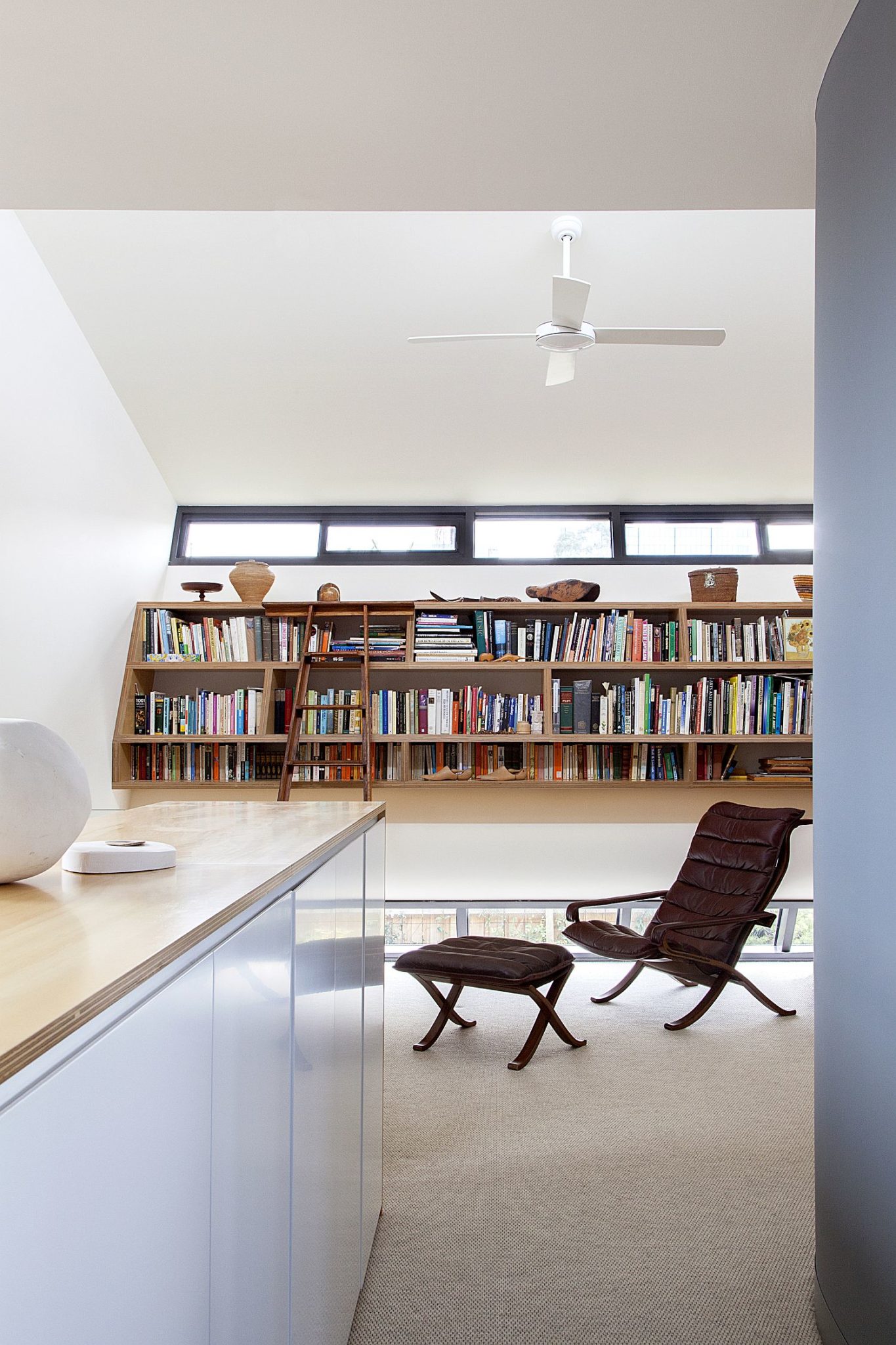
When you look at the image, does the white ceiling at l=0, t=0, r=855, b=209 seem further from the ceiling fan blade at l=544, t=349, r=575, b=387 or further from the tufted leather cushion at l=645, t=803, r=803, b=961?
the tufted leather cushion at l=645, t=803, r=803, b=961

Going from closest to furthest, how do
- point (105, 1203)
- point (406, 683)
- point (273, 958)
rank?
point (105, 1203) < point (273, 958) < point (406, 683)

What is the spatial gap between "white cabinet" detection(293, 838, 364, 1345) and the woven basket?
12.0 ft

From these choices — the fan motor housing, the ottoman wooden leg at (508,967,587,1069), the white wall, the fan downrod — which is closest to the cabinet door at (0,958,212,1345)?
the ottoman wooden leg at (508,967,587,1069)

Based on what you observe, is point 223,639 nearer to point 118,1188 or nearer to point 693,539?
Answer: point 693,539

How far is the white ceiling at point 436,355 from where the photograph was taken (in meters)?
4.11

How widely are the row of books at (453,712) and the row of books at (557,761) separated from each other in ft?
0.38

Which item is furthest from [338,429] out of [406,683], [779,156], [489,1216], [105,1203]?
[105,1203]

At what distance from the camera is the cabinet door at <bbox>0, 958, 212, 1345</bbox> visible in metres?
0.52

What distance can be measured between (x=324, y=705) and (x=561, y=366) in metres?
2.14

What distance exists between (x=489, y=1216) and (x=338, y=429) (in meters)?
3.86

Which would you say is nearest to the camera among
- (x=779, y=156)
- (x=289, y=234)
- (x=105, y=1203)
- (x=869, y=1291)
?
(x=105, y=1203)

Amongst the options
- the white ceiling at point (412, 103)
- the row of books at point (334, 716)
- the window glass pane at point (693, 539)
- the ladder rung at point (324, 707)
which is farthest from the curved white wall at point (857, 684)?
the window glass pane at point (693, 539)

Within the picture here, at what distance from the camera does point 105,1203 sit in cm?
63

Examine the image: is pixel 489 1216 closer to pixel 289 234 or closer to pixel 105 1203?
pixel 105 1203
